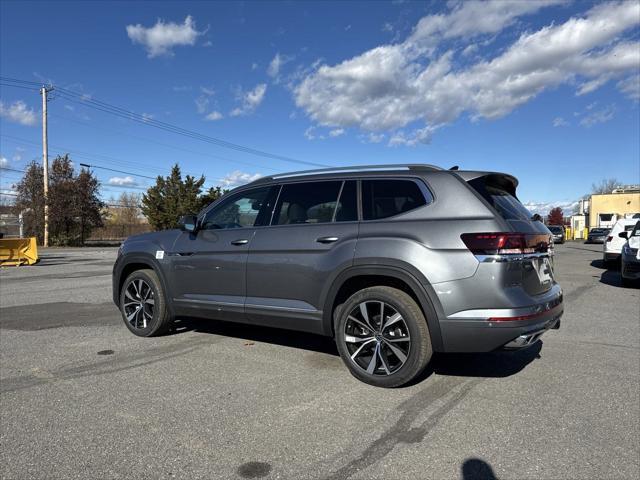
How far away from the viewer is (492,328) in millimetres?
3586

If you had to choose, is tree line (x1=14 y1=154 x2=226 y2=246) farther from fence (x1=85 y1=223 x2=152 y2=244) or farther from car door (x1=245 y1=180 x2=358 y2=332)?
car door (x1=245 y1=180 x2=358 y2=332)

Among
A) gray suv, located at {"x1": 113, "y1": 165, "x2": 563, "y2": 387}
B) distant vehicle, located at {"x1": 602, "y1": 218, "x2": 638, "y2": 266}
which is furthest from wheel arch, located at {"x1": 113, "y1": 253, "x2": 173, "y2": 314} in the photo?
distant vehicle, located at {"x1": 602, "y1": 218, "x2": 638, "y2": 266}

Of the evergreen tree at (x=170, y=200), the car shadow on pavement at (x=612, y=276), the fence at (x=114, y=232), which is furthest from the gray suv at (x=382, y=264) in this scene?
the fence at (x=114, y=232)

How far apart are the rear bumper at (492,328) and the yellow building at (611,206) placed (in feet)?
196

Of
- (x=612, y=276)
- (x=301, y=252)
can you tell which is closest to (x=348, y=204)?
(x=301, y=252)

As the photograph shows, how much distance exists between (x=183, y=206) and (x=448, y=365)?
45021mm

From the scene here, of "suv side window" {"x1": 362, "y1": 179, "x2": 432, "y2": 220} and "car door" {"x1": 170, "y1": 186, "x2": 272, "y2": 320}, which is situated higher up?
"suv side window" {"x1": 362, "y1": 179, "x2": 432, "y2": 220}

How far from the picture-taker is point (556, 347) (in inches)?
216

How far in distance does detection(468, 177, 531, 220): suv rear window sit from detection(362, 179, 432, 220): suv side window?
448mm

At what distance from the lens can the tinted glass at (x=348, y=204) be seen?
14.2 ft

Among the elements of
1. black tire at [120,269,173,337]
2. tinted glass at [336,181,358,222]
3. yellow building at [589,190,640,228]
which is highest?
yellow building at [589,190,640,228]

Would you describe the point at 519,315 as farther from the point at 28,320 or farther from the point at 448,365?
the point at 28,320

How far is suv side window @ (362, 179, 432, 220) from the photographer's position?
4.07 m

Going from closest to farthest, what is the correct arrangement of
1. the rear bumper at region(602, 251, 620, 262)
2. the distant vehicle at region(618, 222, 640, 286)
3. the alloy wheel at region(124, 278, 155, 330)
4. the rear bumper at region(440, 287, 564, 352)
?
1. the rear bumper at region(440, 287, 564, 352)
2. the alloy wheel at region(124, 278, 155, 330)
3. the distant vehicle at region(618, 222, 640, 286)
4. the rear bumper at region(602, 251, 620, 262)
